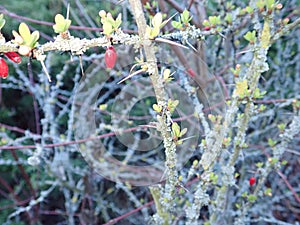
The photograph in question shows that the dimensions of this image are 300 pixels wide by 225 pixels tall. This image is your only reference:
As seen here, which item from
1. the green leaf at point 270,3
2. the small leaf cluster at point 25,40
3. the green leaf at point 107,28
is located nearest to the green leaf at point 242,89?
the green leaf at point 270,3

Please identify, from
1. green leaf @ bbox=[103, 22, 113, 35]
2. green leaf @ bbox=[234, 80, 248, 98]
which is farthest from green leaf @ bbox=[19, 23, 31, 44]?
green leaf @ bbox=[234, 80, 248, 98]

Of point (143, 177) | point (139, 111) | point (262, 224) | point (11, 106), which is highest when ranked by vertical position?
point (11, 106)

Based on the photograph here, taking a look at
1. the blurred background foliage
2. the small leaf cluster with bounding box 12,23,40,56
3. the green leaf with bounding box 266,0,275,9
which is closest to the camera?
the small leaf cluster with bounding box 12,23,40,56

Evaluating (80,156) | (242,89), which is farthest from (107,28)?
(80,156)

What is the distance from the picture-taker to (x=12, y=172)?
2.43 m

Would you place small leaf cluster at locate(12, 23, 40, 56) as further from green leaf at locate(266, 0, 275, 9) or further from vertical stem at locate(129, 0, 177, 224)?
green leaf at locate(266, 0, 275, 9)

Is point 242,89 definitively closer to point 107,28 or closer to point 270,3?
point 270,3

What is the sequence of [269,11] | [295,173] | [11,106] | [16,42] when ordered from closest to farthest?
[16,42]
[269,11]
[295,173]
[11,106]

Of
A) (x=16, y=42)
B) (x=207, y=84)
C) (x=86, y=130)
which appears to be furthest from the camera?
(x=86, y=130)

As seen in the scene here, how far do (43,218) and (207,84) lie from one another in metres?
1.42

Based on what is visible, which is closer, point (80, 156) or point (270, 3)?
point (270, 3)

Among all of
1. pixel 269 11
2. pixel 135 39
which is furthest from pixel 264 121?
pixel 135 39

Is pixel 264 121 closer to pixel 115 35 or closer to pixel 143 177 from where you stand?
pixel 143 177

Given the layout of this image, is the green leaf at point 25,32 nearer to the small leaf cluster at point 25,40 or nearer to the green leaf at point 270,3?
the small leaf cluster at point 25,40
